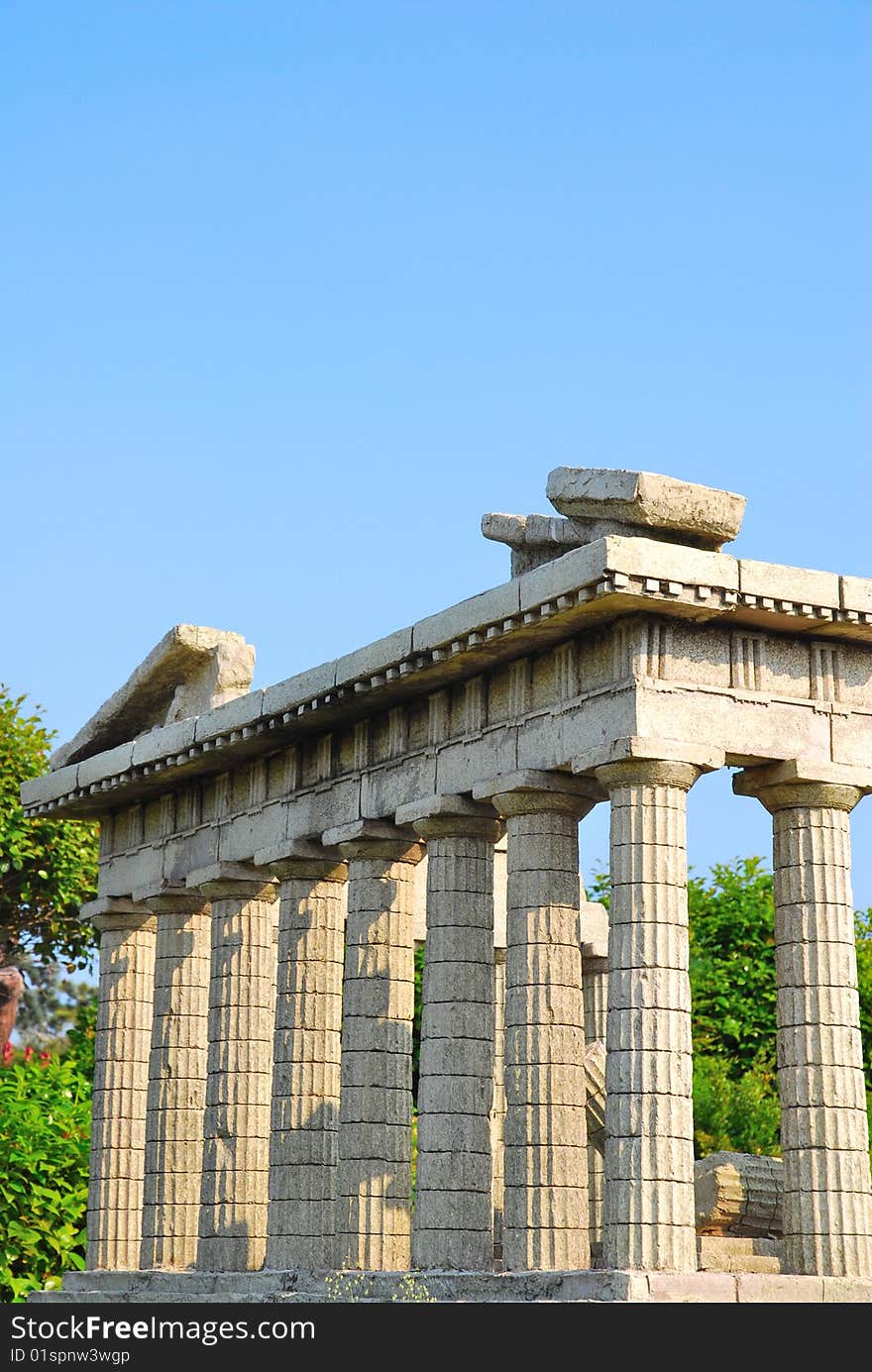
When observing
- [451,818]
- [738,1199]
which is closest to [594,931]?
[738,1199]

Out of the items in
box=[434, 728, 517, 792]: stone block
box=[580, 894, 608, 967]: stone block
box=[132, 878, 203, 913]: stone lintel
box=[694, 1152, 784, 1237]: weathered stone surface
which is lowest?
box=[694, 1152, 784, 1237]: weathered stone surface

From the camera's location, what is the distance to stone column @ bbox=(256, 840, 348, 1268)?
25.6 metres

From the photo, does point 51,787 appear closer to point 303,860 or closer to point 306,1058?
point 303,860

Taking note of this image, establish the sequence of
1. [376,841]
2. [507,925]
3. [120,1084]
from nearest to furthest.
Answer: [507,925], [376,841], [120,1084]

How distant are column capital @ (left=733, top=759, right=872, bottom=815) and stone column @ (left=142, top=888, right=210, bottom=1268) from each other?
32.4ft

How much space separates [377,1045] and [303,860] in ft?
9.17

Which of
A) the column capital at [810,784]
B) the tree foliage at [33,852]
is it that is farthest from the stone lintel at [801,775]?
the tree foliage at [33,852]

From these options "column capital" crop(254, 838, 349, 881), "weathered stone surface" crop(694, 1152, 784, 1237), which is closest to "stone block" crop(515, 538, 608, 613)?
"column capital" crop(254, 838, 349, 881)

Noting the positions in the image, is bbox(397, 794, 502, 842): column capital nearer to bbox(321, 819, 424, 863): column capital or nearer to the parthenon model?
the parthenon model

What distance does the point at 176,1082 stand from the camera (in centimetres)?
2881

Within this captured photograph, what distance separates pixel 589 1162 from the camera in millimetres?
28969

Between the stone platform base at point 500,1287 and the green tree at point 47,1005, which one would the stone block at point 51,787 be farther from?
the green tree at point 47,1005

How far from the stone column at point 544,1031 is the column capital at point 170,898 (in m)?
7.67
